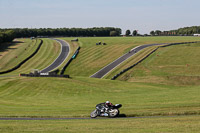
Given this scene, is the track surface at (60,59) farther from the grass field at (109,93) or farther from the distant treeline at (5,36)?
the distant treeline at (5,36)

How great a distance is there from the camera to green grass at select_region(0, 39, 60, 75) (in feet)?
331

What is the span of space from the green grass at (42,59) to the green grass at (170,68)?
37.7 meters

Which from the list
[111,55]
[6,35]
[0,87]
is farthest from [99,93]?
[6,35]

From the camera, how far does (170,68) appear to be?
8331 centimetres

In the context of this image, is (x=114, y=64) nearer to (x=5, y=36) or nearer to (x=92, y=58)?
(x=92, y=58)

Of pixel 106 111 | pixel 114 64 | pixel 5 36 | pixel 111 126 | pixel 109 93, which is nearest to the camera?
pixel 111 126

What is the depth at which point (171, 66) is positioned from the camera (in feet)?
280

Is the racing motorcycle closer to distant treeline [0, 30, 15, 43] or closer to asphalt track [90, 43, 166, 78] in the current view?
asphalt track [90, 43, 166, 78]

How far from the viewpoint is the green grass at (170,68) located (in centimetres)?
7286

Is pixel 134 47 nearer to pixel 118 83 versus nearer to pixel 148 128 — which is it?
pixel 118 83

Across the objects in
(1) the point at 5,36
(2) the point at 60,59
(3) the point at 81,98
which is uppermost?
(1) the point at 5,36

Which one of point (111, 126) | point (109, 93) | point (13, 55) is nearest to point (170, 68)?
point (109, 93)

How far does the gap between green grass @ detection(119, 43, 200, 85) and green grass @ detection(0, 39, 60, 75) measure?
3767cm

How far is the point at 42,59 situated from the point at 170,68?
2145 inches
